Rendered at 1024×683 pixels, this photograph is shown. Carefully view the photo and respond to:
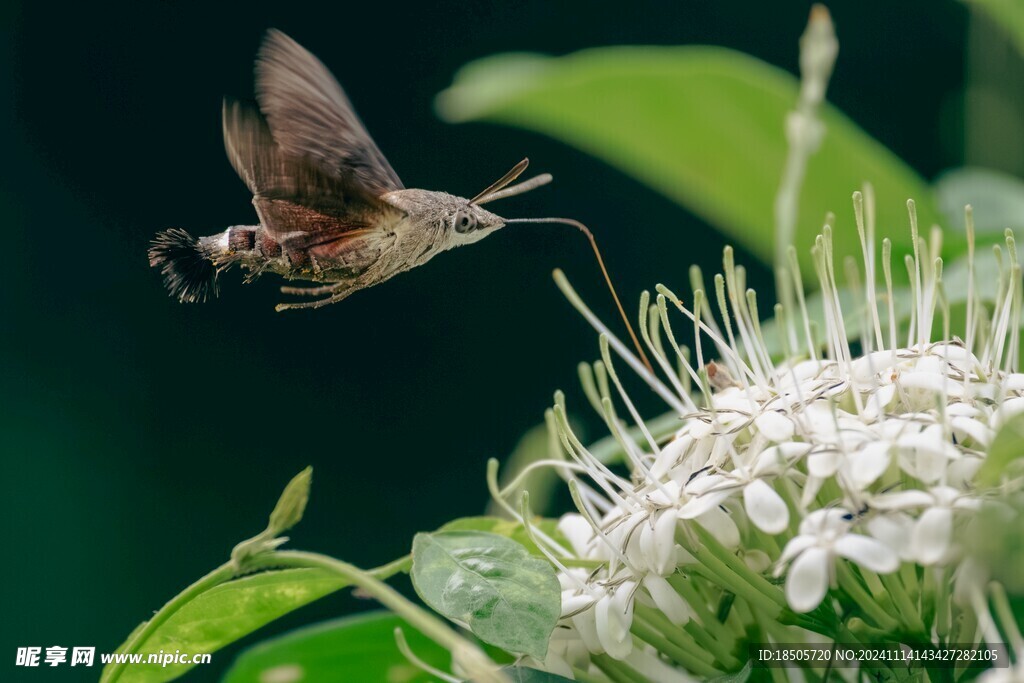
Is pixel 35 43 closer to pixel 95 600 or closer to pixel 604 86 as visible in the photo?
pixel 95 600

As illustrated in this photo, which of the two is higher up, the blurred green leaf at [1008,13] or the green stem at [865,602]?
the blurred green leaf at [1008,13]

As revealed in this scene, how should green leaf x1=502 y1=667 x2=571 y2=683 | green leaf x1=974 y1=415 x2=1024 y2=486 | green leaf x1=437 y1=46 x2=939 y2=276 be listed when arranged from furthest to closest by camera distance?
green leaf x1=437 y1=46 x2=939 y2=276
green leaf x1=502 y1=667 x2=571 y2=683
green leaf x1=974 y1=415 x2=1024 y2=486

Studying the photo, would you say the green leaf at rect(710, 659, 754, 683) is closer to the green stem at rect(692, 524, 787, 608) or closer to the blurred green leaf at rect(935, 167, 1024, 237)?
the green stem at rect(692, 524, 787, 608)

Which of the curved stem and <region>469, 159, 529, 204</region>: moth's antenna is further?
<region>469, 159, 529, 204</region>: moth's antenna

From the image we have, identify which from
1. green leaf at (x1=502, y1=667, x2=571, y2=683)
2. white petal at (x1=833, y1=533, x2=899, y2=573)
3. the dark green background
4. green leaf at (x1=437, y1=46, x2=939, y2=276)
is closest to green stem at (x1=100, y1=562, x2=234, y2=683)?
green leaf at (x1=502, y1=667, x2=571, y2=683)

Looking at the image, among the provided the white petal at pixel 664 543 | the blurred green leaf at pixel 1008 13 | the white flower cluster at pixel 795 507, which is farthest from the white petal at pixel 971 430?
the blurred green leaf at pixel 1008 13

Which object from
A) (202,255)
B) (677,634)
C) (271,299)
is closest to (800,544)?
(677,634)

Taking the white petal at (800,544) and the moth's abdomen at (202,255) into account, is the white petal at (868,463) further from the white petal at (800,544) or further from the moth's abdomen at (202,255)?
the moth's abdomen at (202,255)
